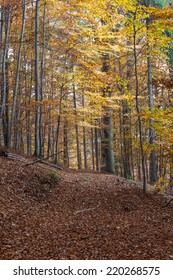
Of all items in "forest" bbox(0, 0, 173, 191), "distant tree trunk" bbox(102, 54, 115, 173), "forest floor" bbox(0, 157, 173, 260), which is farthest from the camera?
"distant tree trunk" bbox(102, 54, 115, 173)

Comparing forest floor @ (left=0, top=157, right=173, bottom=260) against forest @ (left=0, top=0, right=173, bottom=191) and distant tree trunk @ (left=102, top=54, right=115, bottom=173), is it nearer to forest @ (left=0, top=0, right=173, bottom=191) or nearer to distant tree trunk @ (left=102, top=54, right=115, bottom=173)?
forest @ (left=0, top=0, right=173, bottom=191)

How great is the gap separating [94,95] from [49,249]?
35.3ft

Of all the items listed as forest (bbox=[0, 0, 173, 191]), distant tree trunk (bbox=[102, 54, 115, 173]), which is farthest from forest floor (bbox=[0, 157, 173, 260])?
distant tree trunk (bbox=[102, 54, 115, 173])

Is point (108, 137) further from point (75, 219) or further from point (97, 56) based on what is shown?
point (75, 219)

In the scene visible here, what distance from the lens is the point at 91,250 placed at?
19.9ft

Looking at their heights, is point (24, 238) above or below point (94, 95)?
below

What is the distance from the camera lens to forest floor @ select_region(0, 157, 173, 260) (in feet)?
19.6

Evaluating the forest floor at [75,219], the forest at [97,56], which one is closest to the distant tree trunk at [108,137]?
the forest at [97,56]

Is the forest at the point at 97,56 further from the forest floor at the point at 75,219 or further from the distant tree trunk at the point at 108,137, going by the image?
the forest floor at the point at 75,219

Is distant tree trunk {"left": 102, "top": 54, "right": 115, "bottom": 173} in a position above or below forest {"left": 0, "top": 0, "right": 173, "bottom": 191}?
below

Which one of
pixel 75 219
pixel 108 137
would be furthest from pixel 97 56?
pixel 75 219

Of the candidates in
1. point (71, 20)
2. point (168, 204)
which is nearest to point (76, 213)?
point (168, 204)

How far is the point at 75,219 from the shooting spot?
8.46 m

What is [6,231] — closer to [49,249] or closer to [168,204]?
[49,249]
